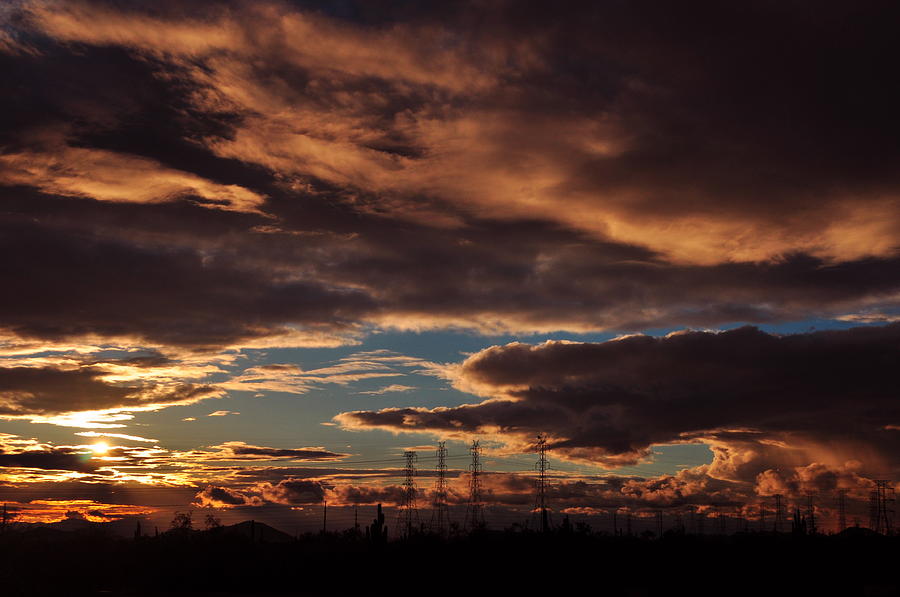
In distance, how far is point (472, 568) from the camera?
93.2 metres

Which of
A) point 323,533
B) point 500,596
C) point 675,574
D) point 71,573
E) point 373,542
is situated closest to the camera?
point 500,596

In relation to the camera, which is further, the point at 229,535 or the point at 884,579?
the point at 229,535

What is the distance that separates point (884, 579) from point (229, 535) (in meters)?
96.8

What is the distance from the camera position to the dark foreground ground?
88688 millimetres

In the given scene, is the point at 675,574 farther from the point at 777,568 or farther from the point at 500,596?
the point at 500,596

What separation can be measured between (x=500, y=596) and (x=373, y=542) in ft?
91.2

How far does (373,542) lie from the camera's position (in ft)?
358

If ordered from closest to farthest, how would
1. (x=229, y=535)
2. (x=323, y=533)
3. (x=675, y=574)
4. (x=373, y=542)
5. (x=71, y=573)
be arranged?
(x=675, y=574) → (x=71, y=573) → (x=373, y=542) → (x=229, y=535) → (x=323, y=533)

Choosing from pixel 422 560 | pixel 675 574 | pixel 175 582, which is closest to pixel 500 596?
pixel 422 560

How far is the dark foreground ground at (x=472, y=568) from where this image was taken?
291 ft

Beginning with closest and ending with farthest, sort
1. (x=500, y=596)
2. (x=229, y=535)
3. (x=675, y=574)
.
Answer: (x=500, y=596), (x=675, y=574), (x=229, y=535)

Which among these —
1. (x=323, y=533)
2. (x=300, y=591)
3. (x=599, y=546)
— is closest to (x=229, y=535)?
(x=323, y=533)

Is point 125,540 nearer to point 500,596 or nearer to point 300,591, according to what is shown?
point 300,591

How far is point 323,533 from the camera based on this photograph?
6309 inches
